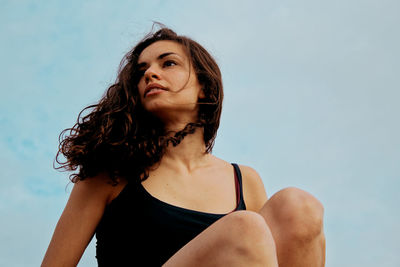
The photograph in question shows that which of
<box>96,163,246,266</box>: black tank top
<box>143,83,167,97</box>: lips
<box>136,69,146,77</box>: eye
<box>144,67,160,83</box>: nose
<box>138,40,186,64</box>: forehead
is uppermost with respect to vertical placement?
<box>138,40,186,64</box>: forehead

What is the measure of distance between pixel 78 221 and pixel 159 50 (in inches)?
49.1

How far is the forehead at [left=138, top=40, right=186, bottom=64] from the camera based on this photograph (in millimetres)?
2910

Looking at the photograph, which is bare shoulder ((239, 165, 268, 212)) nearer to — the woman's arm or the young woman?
the young woman

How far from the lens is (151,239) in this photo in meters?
2.29

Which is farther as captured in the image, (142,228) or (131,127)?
(131,127)

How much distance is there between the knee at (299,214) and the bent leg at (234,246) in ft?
1.45

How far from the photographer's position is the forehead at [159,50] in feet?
9.55

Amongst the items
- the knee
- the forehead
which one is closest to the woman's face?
the forehead

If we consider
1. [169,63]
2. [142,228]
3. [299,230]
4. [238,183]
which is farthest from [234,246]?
[169,63]

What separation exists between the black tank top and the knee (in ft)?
1.48

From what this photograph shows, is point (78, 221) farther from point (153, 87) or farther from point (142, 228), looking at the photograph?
point (153, 87)

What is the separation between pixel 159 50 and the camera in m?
2.92

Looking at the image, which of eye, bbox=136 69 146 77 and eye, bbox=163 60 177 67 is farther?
eye, bbox=136 69 146 77

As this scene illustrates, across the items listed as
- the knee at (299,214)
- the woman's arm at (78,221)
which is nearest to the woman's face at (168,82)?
the woman's arm at (78,221)
